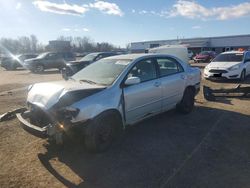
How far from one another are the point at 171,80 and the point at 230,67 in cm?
802

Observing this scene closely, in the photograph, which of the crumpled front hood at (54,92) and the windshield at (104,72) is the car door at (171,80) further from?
the crumpled front hood at (54,92)

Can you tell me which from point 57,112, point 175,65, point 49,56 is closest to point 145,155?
point 57,112

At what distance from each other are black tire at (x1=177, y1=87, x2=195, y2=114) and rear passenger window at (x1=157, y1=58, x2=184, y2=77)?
654 mm

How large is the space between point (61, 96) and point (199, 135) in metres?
2.93

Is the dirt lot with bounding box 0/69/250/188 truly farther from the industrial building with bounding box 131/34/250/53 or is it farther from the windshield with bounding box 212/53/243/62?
the industrial building with bounding box 131/34/250/53

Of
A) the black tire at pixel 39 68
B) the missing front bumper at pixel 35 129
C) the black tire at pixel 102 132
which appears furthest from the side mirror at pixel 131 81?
the black tire at pixel 39 68

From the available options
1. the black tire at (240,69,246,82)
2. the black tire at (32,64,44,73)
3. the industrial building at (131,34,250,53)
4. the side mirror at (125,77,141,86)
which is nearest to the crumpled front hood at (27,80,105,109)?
the side mirror at (125,77,141,86)

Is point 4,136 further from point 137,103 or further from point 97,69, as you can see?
point 137,103

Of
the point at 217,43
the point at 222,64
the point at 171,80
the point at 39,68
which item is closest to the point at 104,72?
the point at 171,80

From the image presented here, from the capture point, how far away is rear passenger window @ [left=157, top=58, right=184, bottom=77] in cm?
620

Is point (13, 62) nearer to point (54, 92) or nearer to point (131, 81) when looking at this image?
point (54, 92)

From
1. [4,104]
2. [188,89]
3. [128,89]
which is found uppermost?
[128,89]

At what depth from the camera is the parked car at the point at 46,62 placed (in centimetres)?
2405

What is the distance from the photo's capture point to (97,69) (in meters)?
5.80
